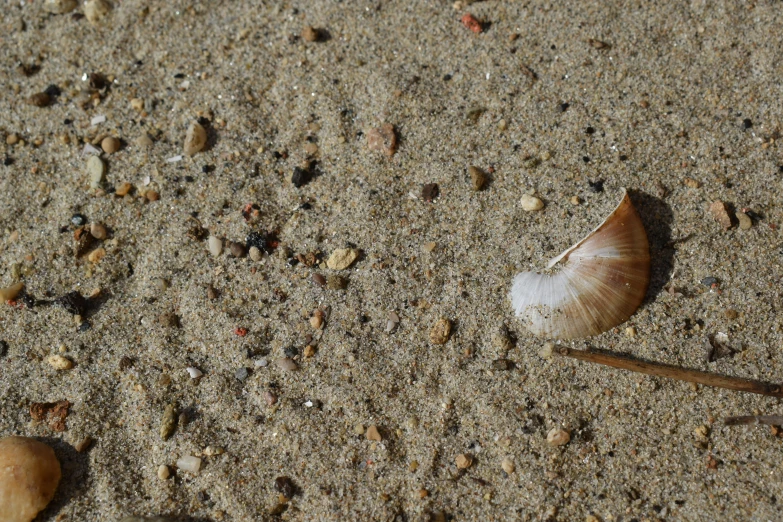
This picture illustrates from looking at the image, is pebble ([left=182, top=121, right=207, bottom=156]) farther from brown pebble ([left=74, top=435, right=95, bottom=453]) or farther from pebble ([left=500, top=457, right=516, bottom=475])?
pebble ([left=500, top=457, right=516, bottom=475])

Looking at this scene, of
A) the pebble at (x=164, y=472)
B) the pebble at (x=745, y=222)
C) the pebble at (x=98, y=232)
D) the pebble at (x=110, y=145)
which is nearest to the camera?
the pebble at (x=164, y=472)

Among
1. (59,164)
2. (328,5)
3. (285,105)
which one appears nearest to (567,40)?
(328,5)

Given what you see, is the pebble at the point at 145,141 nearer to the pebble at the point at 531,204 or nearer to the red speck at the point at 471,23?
the red speck at the point at 471,23

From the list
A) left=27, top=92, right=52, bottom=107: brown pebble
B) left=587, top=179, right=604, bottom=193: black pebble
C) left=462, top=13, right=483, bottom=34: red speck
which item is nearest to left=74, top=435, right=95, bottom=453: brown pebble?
left=27, top=92, right=52, bottom=107: brown pebble

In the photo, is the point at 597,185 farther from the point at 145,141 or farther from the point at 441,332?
the point at 145,141

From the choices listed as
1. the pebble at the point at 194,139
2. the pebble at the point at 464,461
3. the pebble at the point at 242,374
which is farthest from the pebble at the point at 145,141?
the pebble at the point at 464,461
